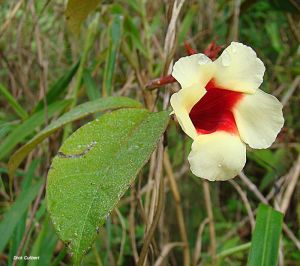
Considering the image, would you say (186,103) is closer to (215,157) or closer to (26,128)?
(215,157)

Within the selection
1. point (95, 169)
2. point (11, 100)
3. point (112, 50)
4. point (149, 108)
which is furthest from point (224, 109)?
point (11, 100)

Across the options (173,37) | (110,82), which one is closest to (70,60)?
(110,82)

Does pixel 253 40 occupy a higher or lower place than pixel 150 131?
lower

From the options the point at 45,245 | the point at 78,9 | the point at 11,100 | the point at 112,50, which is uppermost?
the point at 78,9

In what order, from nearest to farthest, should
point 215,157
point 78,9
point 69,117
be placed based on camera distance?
point 215,157, point 69,117, point 78,9

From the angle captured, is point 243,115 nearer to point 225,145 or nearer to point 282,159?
point 225,145

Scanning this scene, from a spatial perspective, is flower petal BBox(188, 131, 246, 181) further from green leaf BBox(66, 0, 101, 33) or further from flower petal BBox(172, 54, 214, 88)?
green leaf BBox(66, 0, 101, 33)
